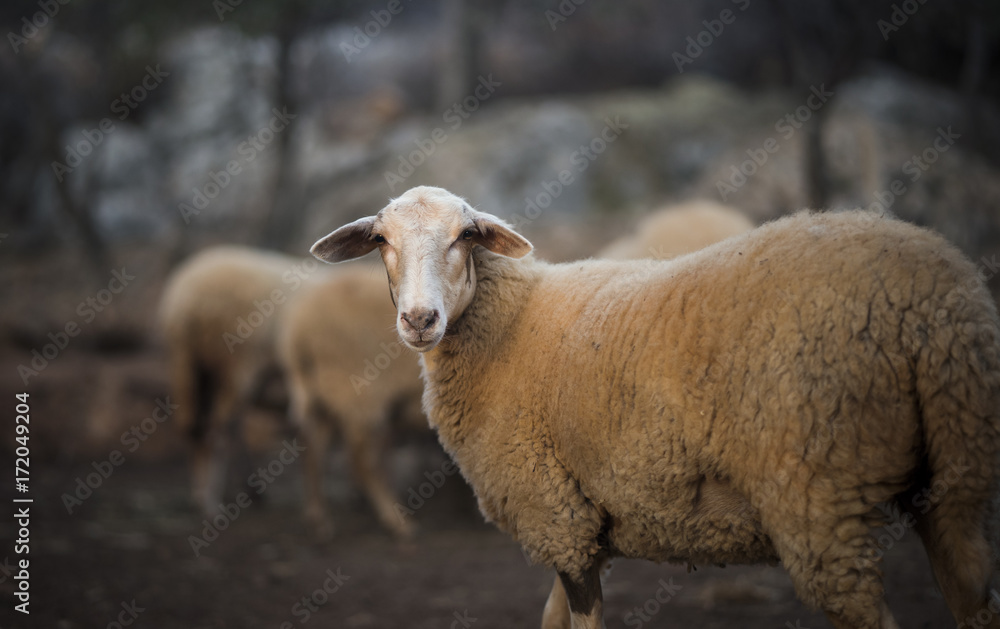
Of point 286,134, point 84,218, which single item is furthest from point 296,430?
point 84,218

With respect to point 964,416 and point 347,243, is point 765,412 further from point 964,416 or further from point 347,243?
point 347,243

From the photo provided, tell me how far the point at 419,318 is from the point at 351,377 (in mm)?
3994

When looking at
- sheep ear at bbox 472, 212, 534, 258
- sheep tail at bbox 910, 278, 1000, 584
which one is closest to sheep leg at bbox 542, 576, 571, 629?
sheep ear at bbox 472, 212, 534, 258

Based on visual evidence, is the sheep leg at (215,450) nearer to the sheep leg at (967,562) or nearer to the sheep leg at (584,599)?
the sheep leg at (584,599)

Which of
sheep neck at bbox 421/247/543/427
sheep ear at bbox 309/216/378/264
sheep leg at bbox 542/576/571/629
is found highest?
sheep ear at bbox 309/216/378/264

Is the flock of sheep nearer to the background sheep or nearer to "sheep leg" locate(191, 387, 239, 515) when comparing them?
the background sheep

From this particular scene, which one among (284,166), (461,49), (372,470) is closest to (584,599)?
(372,470)

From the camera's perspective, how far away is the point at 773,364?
2.49 metres

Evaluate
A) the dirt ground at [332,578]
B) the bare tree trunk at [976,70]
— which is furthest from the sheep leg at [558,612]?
the bare tree trunk at [976,70]

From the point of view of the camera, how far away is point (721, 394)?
8.59ft

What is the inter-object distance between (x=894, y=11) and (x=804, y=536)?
7.06 meters

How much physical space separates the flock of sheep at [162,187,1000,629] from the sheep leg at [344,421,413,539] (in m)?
3.32

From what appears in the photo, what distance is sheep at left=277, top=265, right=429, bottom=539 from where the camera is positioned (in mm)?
6723

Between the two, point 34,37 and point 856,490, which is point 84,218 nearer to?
point 34,37
